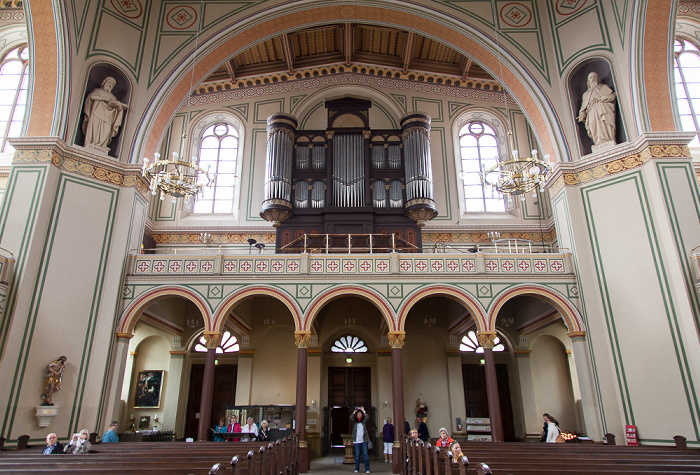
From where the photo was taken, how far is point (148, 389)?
17109 mm

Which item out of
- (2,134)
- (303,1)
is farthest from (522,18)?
(2,134)

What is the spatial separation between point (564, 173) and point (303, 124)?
1028 cm

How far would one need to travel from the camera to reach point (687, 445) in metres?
10.8

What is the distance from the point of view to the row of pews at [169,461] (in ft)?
18.7

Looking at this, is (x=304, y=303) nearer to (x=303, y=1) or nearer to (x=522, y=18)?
(x=303, y=1)

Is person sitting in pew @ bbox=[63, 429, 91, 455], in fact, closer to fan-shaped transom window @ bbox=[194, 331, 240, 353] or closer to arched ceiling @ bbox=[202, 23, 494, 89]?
fan-shaped transom window @ bbox=[194, 331, 240, 353]

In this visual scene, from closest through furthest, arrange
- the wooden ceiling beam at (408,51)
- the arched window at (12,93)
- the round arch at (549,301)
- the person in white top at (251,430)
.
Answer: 1. the person in white top at (251,430)
2. the round arch at (549,301)
3. the arched window at (12,93)
4. the wooden ceiling beam at (408,51)

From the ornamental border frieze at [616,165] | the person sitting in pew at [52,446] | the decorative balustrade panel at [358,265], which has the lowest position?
the person sitting in pew at [52,446]

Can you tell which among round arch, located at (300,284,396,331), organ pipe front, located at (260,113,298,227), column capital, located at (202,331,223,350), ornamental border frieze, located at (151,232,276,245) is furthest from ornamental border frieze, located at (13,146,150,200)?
round arch, located at (300,284,396,331)

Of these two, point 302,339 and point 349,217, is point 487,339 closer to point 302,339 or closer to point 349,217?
point 302,339

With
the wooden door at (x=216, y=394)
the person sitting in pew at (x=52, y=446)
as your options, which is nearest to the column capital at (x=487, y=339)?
the wooden door at (x=216, y=394)

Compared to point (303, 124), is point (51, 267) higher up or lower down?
lower down

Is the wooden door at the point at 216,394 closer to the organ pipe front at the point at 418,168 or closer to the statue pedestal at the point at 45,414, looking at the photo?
the statue pedestal at the point at 45,414

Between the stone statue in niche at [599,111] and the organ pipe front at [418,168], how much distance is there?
203 inches
